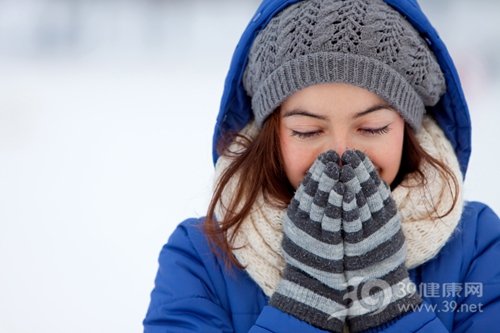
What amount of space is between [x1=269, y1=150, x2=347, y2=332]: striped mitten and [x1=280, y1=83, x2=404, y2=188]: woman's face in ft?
0.22

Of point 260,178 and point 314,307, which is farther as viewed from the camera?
point 260,178

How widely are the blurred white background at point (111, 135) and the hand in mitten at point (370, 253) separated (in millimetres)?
432

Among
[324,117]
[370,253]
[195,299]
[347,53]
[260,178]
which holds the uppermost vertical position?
[347,53]

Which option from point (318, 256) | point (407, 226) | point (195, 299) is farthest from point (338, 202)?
point (195, 299)

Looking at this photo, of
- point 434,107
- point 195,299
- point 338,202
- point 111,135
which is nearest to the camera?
point 338,202

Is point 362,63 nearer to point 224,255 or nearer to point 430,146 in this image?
point 430,146

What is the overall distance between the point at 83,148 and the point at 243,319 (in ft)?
4.79

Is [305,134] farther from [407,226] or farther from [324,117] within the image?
[407,226]

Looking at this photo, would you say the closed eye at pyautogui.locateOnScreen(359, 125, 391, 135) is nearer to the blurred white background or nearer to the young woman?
the young woman

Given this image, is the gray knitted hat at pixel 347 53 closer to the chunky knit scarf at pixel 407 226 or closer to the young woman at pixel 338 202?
the young woman at pixel 338 202

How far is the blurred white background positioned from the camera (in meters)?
1.67

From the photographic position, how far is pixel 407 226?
3.30 ft

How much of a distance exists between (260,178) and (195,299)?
0.84 feet

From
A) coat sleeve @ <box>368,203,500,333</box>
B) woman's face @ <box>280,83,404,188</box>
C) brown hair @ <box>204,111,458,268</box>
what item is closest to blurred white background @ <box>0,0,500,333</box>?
brown hair @ <box>204,111,458,268</box>
